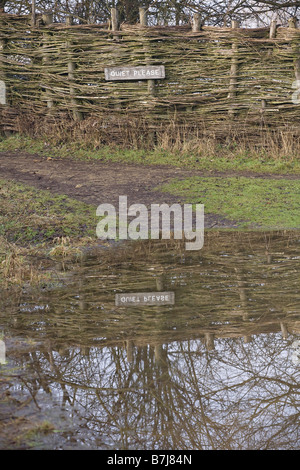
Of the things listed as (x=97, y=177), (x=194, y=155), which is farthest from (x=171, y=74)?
(x=97, y=177)

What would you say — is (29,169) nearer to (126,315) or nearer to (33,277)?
(33,277)

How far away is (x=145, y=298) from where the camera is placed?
457 centimetres

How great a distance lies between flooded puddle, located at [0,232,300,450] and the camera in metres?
2.58

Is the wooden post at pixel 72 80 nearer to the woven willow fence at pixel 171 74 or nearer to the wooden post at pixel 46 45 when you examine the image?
the woven willow fence at pixel 171 74

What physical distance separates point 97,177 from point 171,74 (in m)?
2.93

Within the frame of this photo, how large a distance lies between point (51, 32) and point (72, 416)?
10293mm

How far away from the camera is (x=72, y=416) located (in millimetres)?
2701

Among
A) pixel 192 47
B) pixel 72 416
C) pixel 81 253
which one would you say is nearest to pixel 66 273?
pixel 81 253

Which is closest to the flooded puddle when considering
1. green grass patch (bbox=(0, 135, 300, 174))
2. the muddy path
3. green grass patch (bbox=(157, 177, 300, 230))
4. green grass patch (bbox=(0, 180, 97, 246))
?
green grass patch (bbox=(0, 180, 97, 246))

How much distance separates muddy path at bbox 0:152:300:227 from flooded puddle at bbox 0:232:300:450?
2.97 m

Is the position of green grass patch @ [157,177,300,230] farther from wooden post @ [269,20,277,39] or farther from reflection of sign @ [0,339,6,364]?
reflection of sign @ [0,339,6,364]

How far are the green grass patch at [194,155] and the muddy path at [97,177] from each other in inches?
11.4

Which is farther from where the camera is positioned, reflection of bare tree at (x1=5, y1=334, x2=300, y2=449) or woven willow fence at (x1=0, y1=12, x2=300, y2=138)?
woven willow fence at (x1=0, y1=12, x2=300, y2=138)

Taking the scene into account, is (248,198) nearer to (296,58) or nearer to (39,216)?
(39,216)
